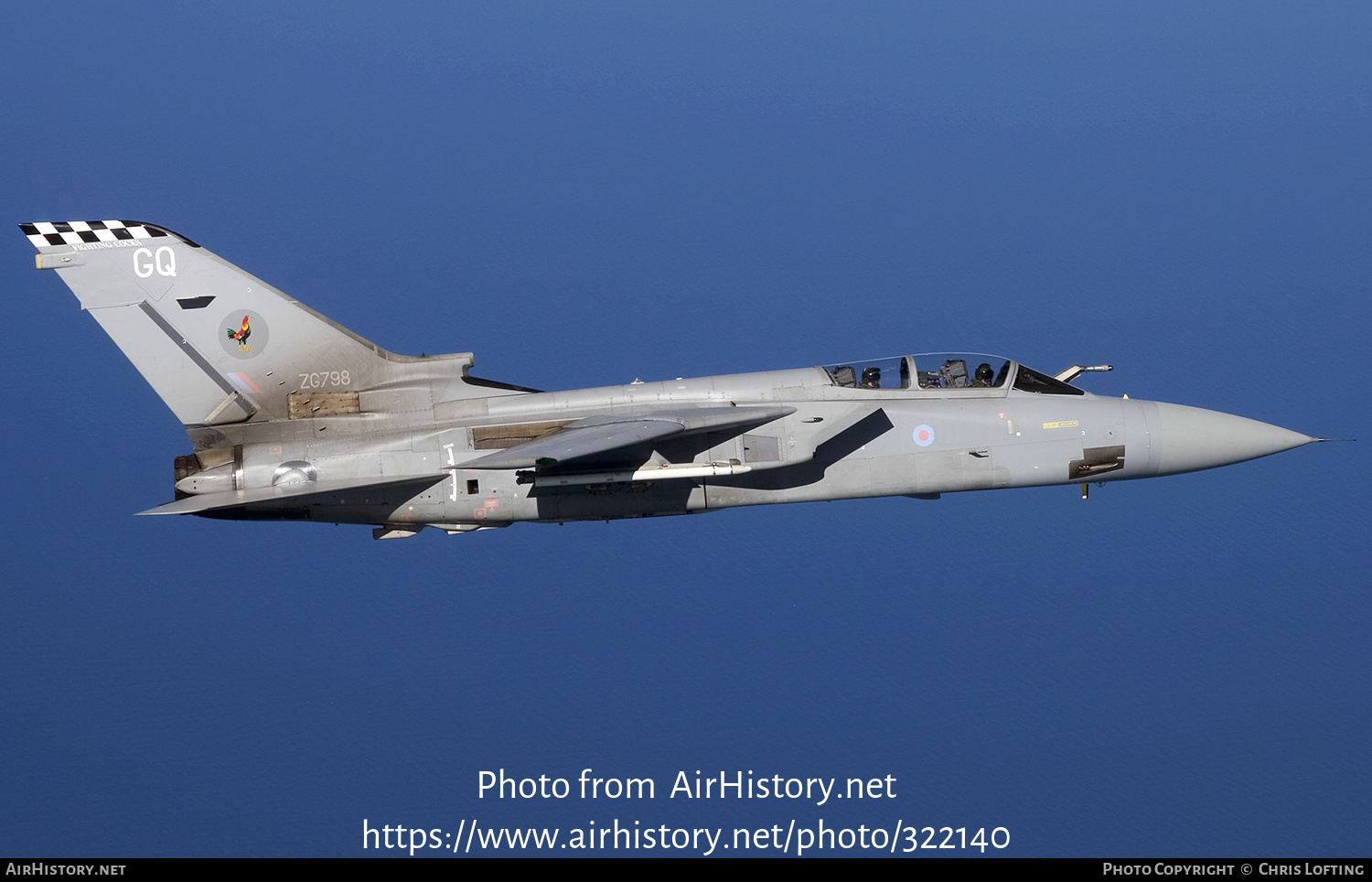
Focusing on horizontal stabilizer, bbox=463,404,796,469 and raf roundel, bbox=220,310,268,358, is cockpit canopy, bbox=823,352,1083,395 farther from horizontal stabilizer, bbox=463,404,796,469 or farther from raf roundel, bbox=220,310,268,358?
raf roundel, bbox=220,310,268,358

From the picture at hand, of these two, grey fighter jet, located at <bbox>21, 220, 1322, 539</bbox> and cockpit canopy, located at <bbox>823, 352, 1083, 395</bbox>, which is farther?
cockpit canopy, located at <bbox>823, 352, 1083, 395</bbox>

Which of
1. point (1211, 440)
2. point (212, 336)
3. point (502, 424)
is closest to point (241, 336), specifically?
point (212, 336)

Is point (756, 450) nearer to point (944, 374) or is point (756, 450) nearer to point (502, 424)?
point (944, 374)

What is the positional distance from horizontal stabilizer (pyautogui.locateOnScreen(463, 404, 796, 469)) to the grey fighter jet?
81mm

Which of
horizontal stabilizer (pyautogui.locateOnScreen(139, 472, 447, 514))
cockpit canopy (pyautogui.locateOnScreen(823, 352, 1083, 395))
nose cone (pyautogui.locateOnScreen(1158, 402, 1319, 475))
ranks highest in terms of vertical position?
cockpit canopy (pyautogui.locateOnScreen(823, 352, 1083, 395))

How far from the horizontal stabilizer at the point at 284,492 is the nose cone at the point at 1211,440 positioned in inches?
258

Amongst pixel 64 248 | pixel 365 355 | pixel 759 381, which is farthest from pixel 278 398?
pixel 759 381

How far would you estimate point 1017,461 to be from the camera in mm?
12430

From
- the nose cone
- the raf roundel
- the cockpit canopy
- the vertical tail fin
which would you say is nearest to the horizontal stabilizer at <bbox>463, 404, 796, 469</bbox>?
the cockpit canopy

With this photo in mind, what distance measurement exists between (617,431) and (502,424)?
1357 millimetres

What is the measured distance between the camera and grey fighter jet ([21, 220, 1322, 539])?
1211cm

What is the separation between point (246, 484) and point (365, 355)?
1.56 metres

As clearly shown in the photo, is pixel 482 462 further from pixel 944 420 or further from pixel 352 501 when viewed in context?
pixel 944 420

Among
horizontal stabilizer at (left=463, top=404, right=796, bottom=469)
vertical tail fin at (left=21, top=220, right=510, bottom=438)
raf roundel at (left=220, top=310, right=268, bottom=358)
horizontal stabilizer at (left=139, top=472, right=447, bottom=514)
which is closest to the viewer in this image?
horizontal stabilizer at (left=463, top=404, right=796, bottom=469)
